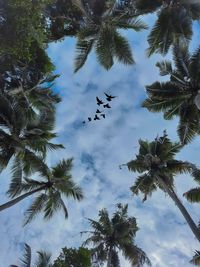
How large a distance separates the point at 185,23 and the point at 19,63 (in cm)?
900

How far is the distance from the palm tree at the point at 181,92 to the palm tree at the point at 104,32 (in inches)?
89.4

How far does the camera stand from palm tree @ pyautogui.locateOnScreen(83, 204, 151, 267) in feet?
83.7

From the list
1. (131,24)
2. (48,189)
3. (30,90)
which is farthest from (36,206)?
(131,24)

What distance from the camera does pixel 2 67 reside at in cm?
1727

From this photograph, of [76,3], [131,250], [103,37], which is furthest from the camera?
[131,250]

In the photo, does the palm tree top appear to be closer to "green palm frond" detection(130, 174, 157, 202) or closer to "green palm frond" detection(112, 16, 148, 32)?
"green palm frond" detection(130, 174, 157, 202)

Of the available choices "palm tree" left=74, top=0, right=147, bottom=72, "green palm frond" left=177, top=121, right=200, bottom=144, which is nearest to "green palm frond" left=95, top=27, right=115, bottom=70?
"palm tree" left=74, top=0, right=147, bottom=72

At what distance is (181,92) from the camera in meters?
19.2

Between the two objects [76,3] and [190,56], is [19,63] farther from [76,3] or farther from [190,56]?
[190,56]

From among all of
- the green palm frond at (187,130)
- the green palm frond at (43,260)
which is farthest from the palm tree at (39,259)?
the green palm frond at (187,130)

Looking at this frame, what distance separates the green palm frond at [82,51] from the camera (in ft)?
62.7

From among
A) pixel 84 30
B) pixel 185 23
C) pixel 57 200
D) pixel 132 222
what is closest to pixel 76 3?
pixel 84 30

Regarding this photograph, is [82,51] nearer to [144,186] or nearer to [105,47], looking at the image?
[105,47]

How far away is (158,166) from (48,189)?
6933 mm
